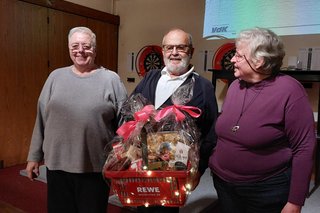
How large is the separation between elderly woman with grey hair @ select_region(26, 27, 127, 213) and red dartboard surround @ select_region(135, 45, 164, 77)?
2.92 metres

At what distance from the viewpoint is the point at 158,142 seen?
43.8 inches

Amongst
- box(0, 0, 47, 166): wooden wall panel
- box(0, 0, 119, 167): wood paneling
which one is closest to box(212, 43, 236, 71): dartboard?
box(0, 0, 119, 167): wood paneling

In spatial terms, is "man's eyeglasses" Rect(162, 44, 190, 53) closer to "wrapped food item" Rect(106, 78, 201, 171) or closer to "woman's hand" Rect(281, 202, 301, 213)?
"wrapped food item" Rect(106, 78, 201, 171)

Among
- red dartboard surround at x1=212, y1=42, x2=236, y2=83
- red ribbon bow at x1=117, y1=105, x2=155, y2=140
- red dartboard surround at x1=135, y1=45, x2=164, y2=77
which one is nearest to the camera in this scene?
red ribbon bow at x1=117, y1=105, x2=155, y2=140

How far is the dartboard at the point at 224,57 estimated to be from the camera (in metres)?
3.71

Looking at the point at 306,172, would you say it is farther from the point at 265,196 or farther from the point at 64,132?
the point at 64,132

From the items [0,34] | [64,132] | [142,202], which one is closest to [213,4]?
[0,34]

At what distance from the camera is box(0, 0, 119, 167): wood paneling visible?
3.40 m

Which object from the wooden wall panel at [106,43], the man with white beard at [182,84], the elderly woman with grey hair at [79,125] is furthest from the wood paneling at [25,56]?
the man with white beard at [182,84]

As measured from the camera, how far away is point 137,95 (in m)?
1.38

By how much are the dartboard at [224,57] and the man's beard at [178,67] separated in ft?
7.90

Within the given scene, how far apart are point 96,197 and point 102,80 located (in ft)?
1.97

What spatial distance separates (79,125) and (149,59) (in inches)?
126

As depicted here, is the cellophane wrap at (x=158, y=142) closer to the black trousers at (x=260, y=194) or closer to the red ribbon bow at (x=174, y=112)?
the red ribbon bow at (x=174, y=112)
